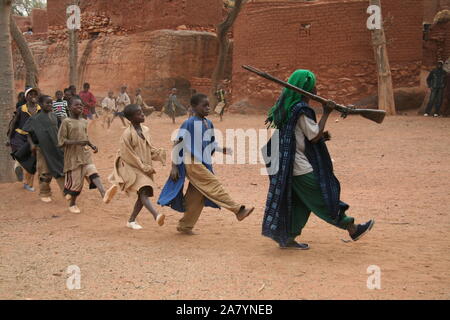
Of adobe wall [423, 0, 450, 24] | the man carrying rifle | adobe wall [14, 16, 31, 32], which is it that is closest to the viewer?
the man carrying rifle

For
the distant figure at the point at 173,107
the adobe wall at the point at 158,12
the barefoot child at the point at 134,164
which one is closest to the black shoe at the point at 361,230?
the barefoot child at the point at 134,164

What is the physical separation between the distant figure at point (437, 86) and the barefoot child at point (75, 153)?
11.7 metres

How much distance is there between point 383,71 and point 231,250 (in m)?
12.1

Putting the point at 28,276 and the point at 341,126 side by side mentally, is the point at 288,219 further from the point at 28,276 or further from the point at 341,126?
the point at 341,126

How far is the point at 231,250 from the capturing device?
507cm

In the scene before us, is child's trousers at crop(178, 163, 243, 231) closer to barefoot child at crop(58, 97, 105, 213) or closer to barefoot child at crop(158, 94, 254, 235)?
barefoot child at crop(158, 94, 254, 235)

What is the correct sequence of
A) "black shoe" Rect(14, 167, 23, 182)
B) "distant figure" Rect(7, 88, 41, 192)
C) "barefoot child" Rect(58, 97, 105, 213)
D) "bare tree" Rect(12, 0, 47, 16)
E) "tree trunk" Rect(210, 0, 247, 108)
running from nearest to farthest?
"barefoot child" Rect(58, 97, 105, 213) → "distant figure" Rect(7, 88, 41, 192) → "black shoe" Rect(14, 167, 23, 182) → "tree trunk" Rect(210, 0, 247, 108) → "bare tree" Rect(12, 0, 47, 16)

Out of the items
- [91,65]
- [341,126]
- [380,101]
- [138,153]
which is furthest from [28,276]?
[91,65]

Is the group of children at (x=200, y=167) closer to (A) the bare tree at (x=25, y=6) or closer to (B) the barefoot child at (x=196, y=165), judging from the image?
(B) the barefoot child at (x=196, y=165)

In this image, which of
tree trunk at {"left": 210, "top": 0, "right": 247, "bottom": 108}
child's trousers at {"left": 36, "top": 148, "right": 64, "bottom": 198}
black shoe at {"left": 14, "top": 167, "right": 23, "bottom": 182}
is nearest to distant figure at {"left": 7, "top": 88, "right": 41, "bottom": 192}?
child's trousers at {"left": 36, "top": 148, "right": 64, "bottom": 198}

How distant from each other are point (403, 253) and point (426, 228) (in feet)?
3.74

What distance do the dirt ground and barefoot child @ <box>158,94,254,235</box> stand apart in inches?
16.2

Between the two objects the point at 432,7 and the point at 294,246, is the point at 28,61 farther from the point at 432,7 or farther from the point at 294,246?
the point at 432,7

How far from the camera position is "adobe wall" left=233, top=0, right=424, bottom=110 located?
16.7 metres
